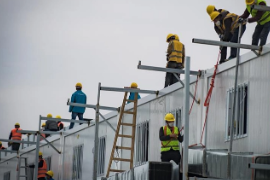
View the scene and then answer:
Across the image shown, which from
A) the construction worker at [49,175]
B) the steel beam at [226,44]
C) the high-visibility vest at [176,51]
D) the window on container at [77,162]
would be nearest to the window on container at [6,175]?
the construction worker at [49,175]

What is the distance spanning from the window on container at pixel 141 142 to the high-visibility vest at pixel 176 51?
11.2 feet

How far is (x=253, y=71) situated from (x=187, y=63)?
236cm

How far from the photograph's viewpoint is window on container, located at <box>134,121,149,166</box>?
31219 mm

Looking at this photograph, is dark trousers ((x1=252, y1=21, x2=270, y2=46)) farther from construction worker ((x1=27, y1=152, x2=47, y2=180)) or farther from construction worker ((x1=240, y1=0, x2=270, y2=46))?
construction worker ((x1=27, y1=152, x2=47, y2=180))

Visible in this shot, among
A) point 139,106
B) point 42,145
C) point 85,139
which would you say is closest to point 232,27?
point 139,106

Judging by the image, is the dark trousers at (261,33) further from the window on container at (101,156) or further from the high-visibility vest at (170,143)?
the window on container at (101,156)

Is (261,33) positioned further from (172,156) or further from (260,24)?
(172,156)

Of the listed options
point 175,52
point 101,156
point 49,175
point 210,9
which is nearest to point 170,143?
point 210,9

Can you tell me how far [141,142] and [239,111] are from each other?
8.28m

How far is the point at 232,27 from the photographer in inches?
995

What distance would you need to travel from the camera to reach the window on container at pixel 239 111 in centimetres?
2381

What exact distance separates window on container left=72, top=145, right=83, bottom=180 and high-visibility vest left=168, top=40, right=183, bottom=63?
34.3ft

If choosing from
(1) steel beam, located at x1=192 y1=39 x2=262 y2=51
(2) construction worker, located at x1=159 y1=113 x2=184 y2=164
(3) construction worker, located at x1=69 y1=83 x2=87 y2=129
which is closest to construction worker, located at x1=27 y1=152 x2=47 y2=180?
(3) construction worker, located at x1=69 y1=83 x2=87 y2=129

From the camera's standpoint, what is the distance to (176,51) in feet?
95.8
